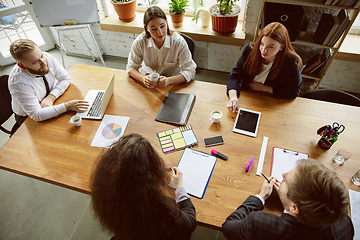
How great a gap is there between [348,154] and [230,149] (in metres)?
0.71

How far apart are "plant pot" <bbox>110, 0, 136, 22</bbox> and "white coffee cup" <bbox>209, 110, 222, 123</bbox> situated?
6.80 ft

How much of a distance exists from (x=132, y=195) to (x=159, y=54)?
4.91 feet

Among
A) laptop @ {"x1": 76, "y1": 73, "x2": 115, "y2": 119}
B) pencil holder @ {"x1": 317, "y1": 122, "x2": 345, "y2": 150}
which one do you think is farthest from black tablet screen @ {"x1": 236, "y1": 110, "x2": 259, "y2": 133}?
laptop @ {"x1": 76, "y1": 73, "x2": 115, "y2": 119}

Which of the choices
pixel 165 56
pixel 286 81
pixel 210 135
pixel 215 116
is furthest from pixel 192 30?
pixel 210 135

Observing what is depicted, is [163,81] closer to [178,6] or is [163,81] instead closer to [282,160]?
[282,160]

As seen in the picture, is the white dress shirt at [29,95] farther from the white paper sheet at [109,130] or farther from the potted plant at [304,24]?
the potted plant at [304,24]

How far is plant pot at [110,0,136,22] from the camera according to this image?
269cm

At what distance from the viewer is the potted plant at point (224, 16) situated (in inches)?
93.3

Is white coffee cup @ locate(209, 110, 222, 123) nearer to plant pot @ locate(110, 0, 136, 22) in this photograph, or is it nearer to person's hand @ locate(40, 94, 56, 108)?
person's hand @ locate(40, 94, 56, 108)

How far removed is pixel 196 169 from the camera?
129 centimetres

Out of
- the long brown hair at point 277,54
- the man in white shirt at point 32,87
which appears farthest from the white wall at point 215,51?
the man in white shirt at point 32,87

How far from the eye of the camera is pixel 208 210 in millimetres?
1131

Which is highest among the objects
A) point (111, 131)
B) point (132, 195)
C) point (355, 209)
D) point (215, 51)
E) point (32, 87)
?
point (132, 195)

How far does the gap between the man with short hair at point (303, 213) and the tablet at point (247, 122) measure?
0.46 meters
